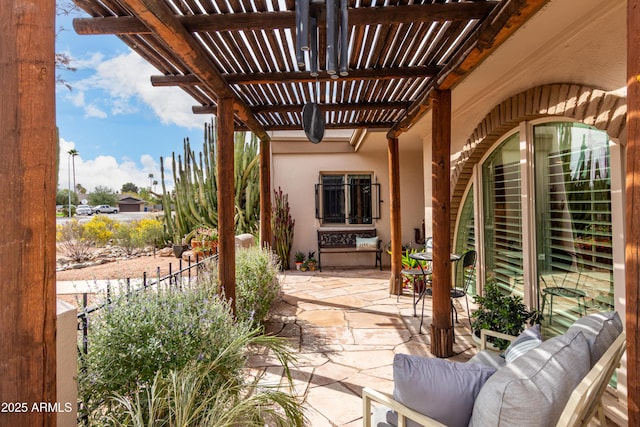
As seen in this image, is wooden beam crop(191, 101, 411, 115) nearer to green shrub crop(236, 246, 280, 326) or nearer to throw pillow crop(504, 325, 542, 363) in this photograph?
green shrub crop(236, 246, 280, 326)

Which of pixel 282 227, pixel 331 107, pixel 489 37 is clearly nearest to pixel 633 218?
pixel 489 37

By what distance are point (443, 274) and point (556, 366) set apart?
2.05 metres

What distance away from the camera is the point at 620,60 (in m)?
2.19

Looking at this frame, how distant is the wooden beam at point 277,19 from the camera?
229 centimetres

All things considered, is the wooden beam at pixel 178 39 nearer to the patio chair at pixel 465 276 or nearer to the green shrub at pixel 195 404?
the green shrub at pixel 195 404

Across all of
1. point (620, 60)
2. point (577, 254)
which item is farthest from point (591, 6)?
point (577, 254)

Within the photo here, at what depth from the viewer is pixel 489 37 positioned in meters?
2.30

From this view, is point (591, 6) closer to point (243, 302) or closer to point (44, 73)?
point (44, 73)

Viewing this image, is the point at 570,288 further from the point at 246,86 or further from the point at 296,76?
the point at 246,86

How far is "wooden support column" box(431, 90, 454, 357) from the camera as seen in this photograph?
3195mm

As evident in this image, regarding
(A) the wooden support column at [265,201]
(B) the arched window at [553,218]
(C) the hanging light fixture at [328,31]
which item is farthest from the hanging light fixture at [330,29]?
(A) the wooden support column at [265,201]

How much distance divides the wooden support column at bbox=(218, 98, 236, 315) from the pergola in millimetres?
11

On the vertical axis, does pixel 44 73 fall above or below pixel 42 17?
below

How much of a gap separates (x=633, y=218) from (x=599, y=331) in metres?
0.76
